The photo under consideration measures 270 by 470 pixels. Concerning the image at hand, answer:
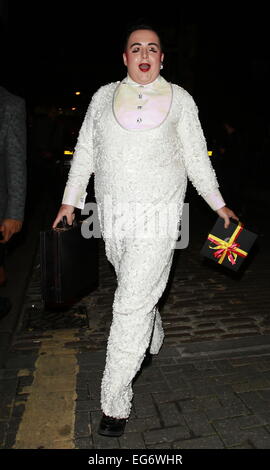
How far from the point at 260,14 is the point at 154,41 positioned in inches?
715

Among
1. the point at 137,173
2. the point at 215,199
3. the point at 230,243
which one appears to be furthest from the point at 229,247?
the point at 137,173

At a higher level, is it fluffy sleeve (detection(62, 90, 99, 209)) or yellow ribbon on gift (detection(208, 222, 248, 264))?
fluffy sleeve (detection(62, 90, 99, 209))

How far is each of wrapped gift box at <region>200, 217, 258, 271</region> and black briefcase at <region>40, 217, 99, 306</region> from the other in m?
0.76

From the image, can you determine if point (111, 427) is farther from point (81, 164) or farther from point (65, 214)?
point (81, 164)

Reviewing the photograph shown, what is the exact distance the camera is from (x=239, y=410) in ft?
8.72

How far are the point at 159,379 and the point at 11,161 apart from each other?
172 centimetres

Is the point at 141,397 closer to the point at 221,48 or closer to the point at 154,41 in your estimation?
the point at 154,41

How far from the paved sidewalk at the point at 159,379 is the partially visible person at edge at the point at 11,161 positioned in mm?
1010

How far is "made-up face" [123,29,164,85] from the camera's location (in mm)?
2424

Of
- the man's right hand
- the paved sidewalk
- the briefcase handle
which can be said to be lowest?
the paved sidewalk

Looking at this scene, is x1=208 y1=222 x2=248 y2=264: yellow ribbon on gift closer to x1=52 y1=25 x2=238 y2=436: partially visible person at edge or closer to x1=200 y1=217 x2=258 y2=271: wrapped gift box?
→ x1=200 y1=217 x2=258 y2=271: wrapped gift box

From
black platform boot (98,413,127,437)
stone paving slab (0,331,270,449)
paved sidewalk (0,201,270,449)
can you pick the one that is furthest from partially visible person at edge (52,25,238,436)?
paved sidewalk (0,201,270,449)

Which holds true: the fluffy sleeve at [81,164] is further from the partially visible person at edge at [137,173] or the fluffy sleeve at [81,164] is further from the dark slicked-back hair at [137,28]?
the dark slicked-back hair at [137,28]

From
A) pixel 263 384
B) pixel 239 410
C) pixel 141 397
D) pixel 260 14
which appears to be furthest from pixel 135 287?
pixel 260 14
